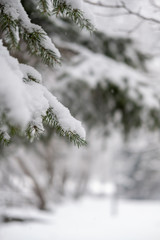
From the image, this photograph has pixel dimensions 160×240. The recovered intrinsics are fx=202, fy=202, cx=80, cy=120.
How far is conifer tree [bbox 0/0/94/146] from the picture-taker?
0.63m

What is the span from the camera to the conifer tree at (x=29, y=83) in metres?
0.63

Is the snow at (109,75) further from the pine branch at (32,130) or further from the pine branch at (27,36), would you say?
the pine branch at (32,130)

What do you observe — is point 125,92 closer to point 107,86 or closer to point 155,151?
point 107,86

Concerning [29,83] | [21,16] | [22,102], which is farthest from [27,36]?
[22,102]

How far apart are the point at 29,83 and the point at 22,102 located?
368 millimetres

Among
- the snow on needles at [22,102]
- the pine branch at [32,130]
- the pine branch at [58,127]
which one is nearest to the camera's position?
the snow on needles at [22,102]

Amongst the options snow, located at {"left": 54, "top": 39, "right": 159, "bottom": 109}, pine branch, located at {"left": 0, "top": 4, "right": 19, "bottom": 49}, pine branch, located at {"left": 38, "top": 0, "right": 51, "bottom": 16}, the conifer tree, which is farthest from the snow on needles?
snow, located at {"left": 54, "top": 39, "right": 159, "bottom": 109}

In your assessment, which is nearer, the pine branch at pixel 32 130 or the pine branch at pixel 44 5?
the pine branch at pixel 32 130

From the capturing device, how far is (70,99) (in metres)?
3.77

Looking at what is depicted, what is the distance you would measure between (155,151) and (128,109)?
1194 centimetres

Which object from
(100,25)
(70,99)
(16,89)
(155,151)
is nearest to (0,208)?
(70,99)

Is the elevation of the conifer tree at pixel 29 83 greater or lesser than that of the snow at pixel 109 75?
lesser

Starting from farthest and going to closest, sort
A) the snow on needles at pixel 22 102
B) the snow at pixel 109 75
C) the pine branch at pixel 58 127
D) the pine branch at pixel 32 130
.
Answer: the snow at pixel 109 75, the pine branch at pixel 58 127, the pine branch at pixel 32 130, the snow on needles at pixel 22 102

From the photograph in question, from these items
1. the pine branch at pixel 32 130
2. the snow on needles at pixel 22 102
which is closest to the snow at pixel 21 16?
the snow on needles at pixel 22 102
